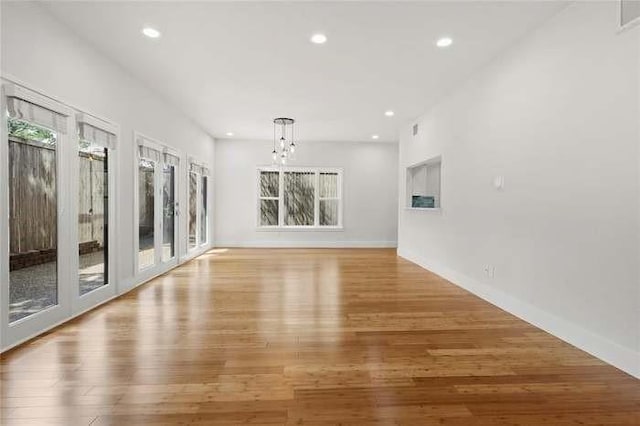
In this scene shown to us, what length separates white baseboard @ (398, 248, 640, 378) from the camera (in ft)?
7.73

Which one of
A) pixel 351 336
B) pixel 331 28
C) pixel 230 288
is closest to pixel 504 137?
pixel 331 28

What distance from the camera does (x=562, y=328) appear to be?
293 cm

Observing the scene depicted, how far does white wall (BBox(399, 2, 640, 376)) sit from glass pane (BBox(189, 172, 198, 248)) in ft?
17.9

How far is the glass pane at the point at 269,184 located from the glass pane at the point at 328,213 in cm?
138

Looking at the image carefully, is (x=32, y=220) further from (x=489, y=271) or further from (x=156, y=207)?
(x=489, y=271)

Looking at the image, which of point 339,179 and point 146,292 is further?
point 339,179

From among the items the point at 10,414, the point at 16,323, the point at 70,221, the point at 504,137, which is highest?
the point at 504,137

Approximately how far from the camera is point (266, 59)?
4078 millimetres

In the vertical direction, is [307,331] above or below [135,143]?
below

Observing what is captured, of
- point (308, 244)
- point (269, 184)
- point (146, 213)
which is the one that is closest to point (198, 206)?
point (269, 184)

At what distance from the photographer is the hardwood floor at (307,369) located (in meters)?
1.85

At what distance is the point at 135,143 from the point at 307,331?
357cm

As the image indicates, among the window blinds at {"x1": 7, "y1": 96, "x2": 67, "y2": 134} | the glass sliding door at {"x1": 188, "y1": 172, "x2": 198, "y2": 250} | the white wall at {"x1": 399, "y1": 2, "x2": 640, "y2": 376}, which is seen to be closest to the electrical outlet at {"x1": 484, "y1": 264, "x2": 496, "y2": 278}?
the white wall at {"x1": 399, "y1": 2, "x2": 640, "y2": 376}

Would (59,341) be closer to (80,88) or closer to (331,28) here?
(80,88)
